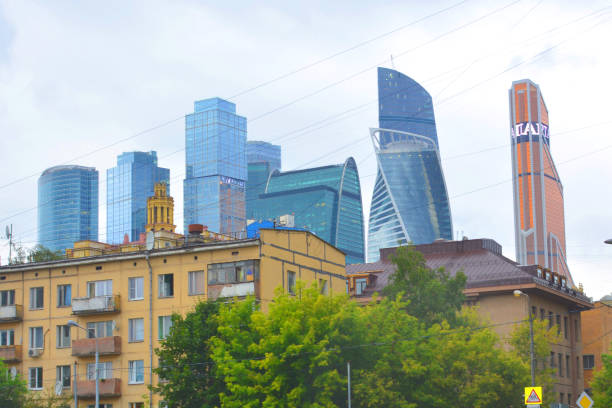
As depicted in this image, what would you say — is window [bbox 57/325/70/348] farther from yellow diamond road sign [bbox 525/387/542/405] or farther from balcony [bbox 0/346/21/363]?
yellow diamond road sign [bbox 525/387/542/405]

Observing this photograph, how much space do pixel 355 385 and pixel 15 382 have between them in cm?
2849

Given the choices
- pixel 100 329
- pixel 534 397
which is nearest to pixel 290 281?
pixel 100 329

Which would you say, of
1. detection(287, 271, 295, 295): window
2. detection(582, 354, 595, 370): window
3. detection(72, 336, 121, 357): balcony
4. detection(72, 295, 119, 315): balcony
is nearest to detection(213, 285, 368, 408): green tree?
detection(287, 271, 295, 295): window

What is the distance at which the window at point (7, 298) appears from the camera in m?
81.2

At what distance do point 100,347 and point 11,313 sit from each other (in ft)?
33.3

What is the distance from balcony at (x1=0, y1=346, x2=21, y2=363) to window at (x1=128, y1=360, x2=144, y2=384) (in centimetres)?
1137

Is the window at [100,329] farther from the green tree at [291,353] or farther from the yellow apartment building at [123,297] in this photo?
the green tree at [291,353]

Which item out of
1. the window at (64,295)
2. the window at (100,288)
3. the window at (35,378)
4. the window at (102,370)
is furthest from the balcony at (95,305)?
the window at (35,378)

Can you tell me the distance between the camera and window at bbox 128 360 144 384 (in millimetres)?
73438

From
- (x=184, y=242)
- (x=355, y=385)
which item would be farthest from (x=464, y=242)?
(x=355, y=385)

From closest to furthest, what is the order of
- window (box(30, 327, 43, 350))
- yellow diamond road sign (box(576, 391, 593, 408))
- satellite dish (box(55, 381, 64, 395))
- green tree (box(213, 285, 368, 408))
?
yellow diamond road sign (box(576, 391, 593, 408)) → green tree (box(213, 285, 368, 408)) → satellite dish (box(55, 381, 64, 395)) → window (box(30, 327, 43, 350))

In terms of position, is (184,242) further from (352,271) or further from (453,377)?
(352,271)

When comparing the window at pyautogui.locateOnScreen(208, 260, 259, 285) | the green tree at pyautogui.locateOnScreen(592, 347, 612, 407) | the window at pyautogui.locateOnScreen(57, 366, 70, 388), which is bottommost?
the green tree at pyautogui.locateOnScreen(592, 347, 612, 407)

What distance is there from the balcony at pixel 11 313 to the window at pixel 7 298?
57.5 inches
